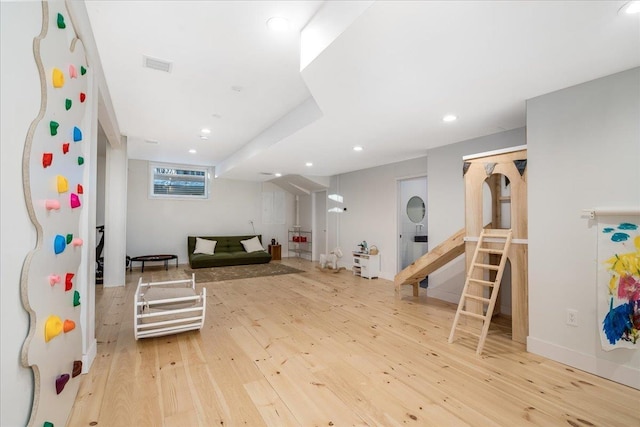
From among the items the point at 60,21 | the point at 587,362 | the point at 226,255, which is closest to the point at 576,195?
the point at 587,362

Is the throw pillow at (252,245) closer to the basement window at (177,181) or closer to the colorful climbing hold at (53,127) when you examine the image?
the basement window at (177,181)

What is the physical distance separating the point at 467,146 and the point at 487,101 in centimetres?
156

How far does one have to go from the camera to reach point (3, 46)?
92 cm

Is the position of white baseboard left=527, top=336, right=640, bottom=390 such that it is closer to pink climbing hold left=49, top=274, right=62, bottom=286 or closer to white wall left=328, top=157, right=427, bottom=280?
white wall left=328, top=157, right=427, bottom=280

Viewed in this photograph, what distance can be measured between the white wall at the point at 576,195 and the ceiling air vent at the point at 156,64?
136 inches

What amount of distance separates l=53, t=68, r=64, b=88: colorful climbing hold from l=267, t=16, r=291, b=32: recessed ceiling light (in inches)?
52.9

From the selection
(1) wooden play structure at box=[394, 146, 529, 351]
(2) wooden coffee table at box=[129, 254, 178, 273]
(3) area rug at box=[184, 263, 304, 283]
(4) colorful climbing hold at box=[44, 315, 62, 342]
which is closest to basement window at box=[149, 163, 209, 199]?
(2) wooden coffee table at box=[129, 254, 178, 273]

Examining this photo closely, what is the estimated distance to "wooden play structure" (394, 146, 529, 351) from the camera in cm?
300

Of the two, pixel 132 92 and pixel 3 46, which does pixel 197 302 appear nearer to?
pixel 132 92

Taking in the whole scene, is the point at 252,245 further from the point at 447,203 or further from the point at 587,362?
the point at 587,362

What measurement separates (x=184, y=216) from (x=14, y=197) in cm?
754

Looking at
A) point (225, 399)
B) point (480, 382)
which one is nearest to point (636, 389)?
point (480, 382)

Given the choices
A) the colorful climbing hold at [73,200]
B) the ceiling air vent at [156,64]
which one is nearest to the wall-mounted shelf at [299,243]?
the ceiling air vent at [156,64]

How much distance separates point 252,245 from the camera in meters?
8.31
